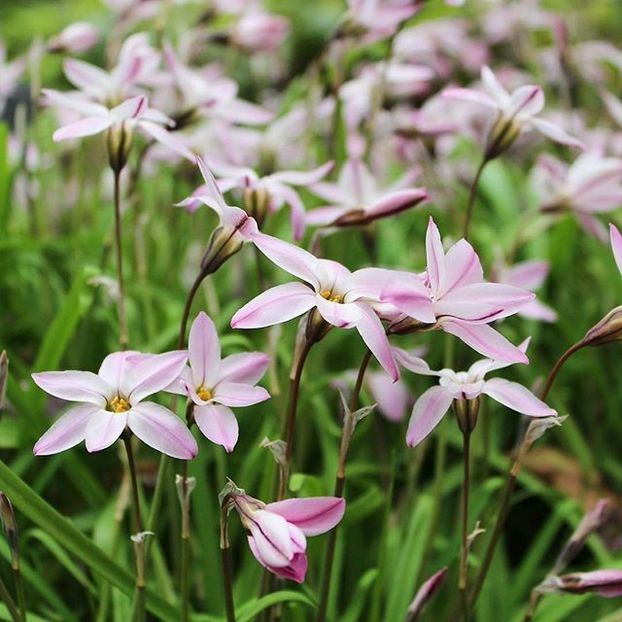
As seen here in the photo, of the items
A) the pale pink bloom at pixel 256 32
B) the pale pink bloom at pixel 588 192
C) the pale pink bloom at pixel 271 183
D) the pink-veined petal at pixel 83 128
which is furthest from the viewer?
the pale pink bloom at pixel 256 32

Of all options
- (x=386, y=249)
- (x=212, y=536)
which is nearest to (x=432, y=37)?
(x=386, y=249)

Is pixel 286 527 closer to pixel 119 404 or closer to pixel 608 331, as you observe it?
pixel 119 404

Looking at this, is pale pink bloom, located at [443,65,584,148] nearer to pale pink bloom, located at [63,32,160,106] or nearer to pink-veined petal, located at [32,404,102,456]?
pale pink bloom, located at [63,32,160,106]

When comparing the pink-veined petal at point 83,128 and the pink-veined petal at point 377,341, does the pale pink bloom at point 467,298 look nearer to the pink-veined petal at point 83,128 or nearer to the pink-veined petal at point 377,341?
the pink-veined petal at point 377,341

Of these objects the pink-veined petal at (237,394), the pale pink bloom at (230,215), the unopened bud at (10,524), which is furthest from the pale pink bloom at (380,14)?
the unopened bud at (10,524)

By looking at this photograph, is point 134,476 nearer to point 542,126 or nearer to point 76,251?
point 542,126

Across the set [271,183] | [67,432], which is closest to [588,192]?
[271,183]

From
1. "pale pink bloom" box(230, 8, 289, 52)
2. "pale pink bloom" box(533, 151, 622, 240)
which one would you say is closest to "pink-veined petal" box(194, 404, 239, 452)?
"pale pink bloom" box(533, 151, 622, 240)

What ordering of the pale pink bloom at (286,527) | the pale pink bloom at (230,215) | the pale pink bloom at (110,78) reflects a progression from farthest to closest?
the pale pink bloom at (110,78) < the pale pink bloom at (230,215) < the pale pink bloom at (286,527)
